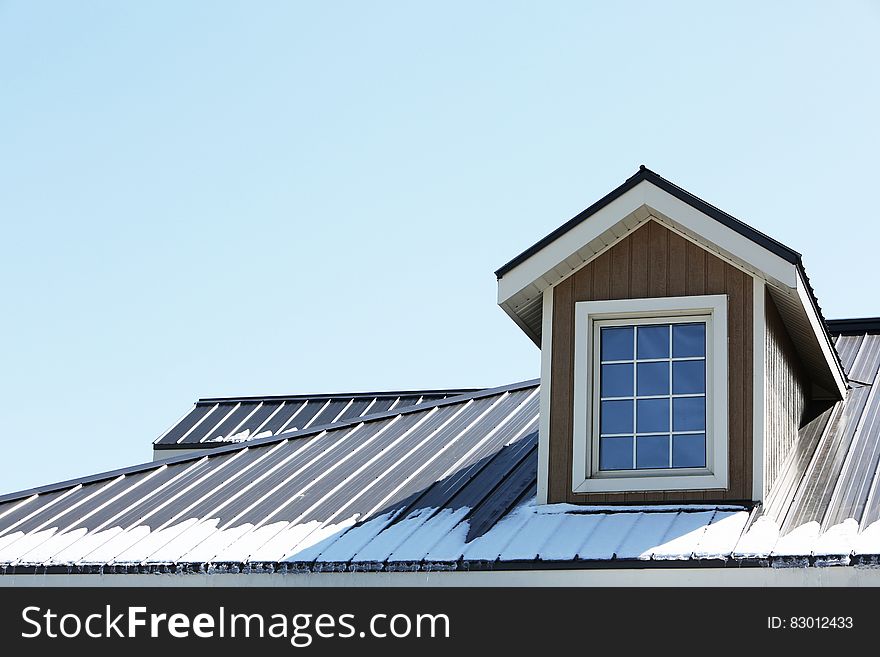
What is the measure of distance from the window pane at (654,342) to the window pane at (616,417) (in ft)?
1.49

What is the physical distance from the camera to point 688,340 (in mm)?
9953

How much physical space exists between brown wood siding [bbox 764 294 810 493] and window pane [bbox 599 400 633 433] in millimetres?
1089

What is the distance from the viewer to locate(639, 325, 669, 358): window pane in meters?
9.99

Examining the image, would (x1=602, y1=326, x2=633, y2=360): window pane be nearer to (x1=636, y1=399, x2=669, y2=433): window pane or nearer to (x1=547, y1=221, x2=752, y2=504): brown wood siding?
(x1=547, y1=221, x2=752, y2=504): brown wood siding

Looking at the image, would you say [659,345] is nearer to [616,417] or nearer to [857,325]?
[616,417]

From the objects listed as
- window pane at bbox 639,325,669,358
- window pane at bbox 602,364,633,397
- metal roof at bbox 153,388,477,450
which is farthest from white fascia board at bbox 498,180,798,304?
metal roof at bbox 153,388,477,450

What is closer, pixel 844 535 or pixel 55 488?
pixel 844 535

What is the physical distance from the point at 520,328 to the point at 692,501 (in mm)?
2504

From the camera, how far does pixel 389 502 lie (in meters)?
10.5

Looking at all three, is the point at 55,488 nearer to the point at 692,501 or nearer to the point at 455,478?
the point at 455,478

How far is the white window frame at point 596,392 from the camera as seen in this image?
374 inches

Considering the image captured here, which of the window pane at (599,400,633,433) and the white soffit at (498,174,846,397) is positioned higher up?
the white soffit at (498,174,846,397)

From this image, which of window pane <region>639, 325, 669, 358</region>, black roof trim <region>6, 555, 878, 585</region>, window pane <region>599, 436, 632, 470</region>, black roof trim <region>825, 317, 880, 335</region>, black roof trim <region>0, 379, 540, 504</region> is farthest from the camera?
black roof trim <region>825, 317, 880, 335</region>
